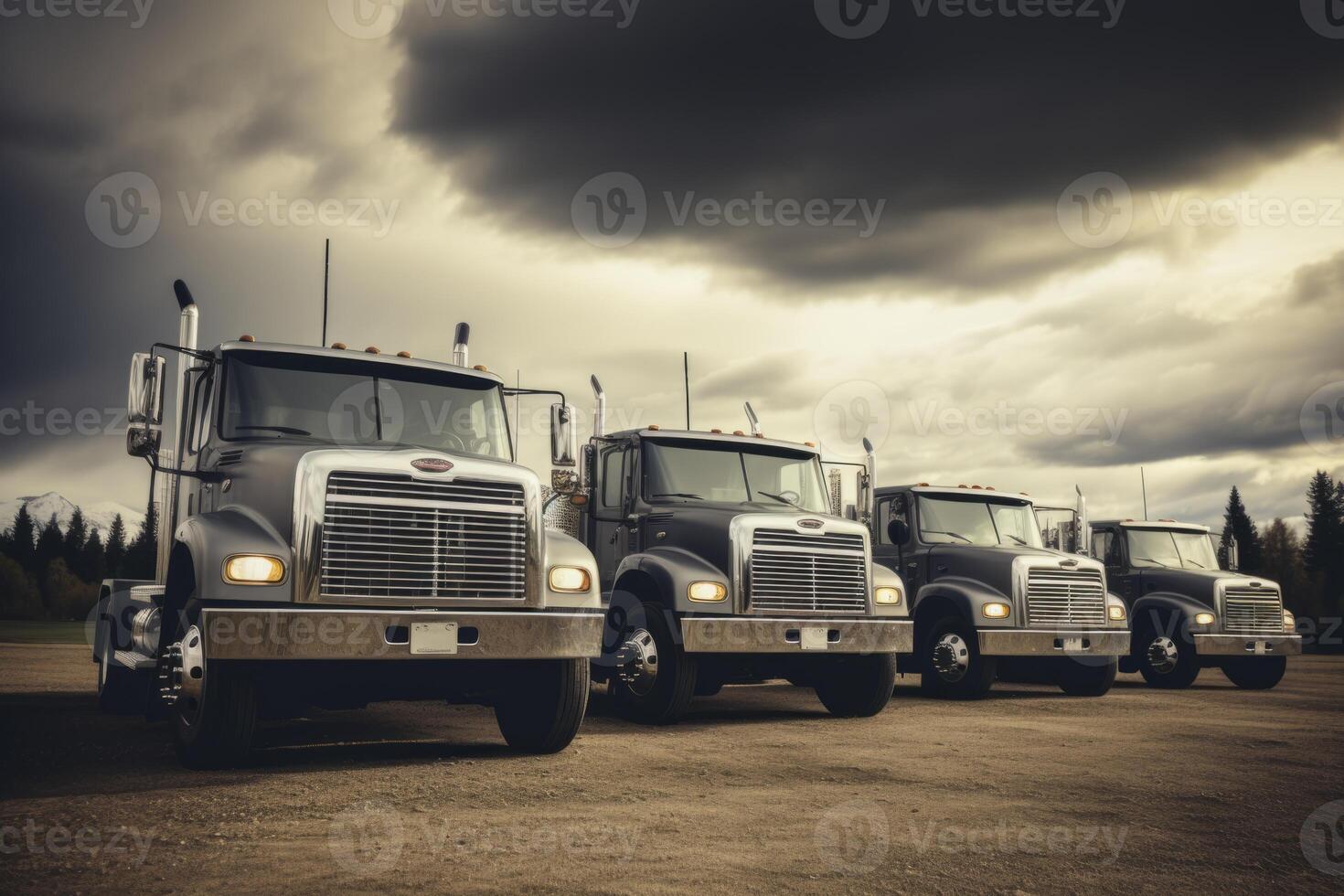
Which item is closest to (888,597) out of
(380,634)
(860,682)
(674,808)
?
(860,682)

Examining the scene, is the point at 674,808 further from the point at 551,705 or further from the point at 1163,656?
the point at 1163,656

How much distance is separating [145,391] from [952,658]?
33.1 feet

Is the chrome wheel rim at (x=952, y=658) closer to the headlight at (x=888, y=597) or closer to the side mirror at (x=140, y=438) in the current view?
the headlight at (x=888, y=597)

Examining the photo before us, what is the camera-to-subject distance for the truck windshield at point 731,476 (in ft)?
39.7

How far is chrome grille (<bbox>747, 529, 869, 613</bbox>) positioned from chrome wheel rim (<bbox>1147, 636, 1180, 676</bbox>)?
7831mm

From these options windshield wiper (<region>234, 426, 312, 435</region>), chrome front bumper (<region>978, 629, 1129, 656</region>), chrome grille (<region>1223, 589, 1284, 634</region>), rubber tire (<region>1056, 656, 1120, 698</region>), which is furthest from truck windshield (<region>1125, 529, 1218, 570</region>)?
windshield wiper (<region>234, 426, 312, 435</region>)

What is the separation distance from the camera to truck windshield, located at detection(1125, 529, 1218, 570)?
727 inches

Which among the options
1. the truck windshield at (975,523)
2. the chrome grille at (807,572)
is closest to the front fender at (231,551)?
the chrome grille at (807,572)

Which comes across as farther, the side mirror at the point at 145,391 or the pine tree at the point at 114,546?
the pine tree at the point at 114,546

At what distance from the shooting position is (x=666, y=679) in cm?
1086

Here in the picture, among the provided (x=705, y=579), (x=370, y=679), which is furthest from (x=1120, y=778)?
(x=370, y=679)

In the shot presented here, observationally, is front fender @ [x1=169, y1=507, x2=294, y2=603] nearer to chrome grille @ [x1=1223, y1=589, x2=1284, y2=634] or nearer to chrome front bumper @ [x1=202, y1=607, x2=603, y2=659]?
chrome front bumper @ [x1=202, y1=607, x2=603, y2=659]

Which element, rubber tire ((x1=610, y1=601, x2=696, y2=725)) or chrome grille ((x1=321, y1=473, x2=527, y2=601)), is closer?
chrome grille ((x1=321, y1=473, x2=527, y2=601))

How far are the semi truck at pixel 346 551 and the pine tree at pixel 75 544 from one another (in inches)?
4671
